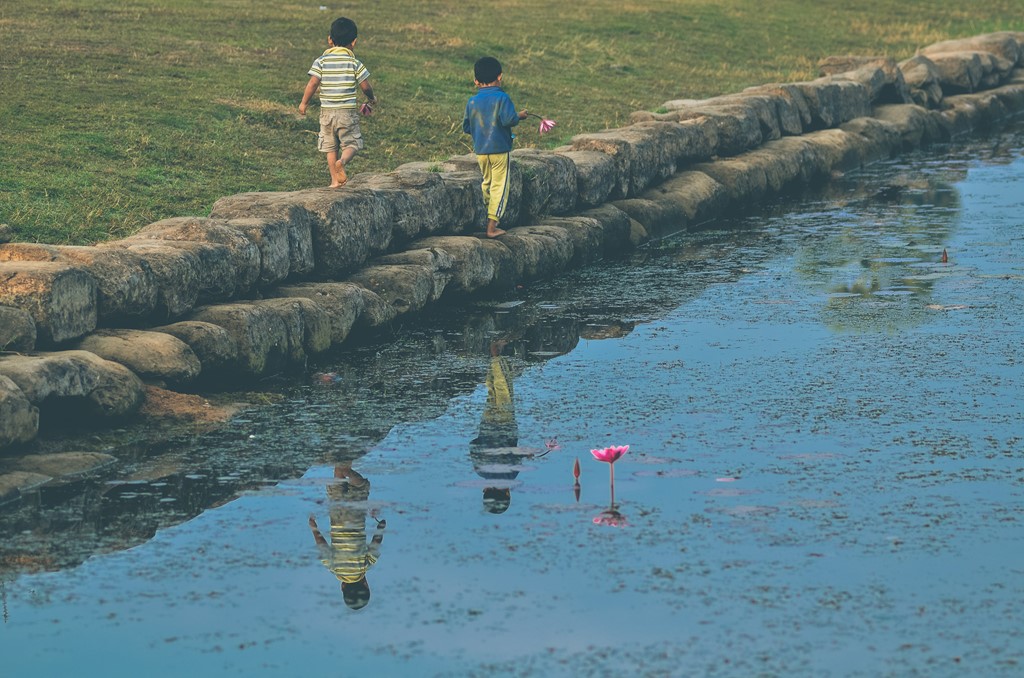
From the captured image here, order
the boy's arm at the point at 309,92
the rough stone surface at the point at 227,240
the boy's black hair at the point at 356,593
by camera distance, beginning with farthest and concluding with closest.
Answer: the boy's arm at the point at 309,92 → the rough stone surface at the point at 227,240 → the boy's black hair at the point at 356,593

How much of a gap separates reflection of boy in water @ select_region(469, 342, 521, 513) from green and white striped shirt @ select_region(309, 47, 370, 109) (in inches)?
147

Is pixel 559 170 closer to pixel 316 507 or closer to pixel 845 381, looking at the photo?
pixel 845 381

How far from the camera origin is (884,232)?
47.2 feet

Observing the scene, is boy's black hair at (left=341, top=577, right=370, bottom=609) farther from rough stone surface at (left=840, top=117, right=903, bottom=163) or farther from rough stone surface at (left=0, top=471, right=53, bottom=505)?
rough stone surface at (left=840, top=117, right=903, bottom=163)

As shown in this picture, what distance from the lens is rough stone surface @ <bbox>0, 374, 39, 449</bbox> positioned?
282 inches

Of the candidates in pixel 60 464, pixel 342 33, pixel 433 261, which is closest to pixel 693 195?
pixel 342 33

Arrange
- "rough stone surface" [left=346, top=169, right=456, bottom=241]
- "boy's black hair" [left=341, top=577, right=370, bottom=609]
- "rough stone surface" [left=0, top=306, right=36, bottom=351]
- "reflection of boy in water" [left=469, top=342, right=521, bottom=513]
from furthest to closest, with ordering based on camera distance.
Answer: "rough stone surface" [left=346, top=169, right=456, bottom=241] → "rough stone surface" [left=0, top=306, right=36, bottom=351] → "reflection of boy in water" [left=469, top=342, right=521, bottom=513] → "boy's black hair" [left=341, top=577, right=370, bottom=609]

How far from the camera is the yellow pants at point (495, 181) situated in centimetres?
1241

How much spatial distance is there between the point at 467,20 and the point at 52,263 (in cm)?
1668

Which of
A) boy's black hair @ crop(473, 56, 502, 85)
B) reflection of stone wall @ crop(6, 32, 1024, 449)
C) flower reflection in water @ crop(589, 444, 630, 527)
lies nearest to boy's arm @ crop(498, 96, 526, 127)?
boy's black hair @ crop(473, 56, 502, 85)

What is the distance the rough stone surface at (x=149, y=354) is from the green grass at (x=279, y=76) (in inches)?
120

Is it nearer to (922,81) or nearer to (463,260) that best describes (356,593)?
(463,260)

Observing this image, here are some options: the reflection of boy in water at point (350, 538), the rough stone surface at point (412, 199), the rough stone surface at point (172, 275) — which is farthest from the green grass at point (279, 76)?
the reflection of boy in water at point (350, 538)

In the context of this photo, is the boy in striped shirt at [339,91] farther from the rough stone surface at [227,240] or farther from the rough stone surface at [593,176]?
the rough stone surface at [227,240]
